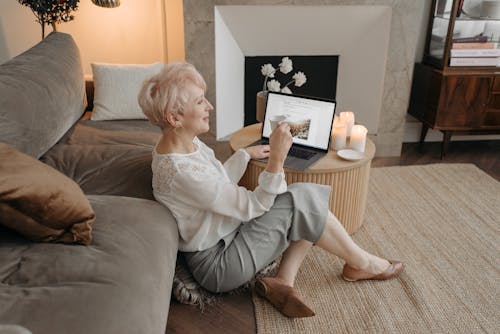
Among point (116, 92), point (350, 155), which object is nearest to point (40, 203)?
point (350, 155)

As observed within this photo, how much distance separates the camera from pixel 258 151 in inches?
78.5

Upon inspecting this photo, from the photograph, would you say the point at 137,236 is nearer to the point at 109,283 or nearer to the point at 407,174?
the point at 109,283

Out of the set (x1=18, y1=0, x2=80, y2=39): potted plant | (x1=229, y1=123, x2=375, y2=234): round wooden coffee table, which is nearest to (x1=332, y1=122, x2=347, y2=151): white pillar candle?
(x1=229, y1=123, x2=375, y2=234): round wooden coffee table

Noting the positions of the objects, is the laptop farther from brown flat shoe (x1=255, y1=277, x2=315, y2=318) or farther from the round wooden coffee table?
brown flat shoe (x1=255, y1=277, x2=315, y2=318)

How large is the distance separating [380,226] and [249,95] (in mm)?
1545

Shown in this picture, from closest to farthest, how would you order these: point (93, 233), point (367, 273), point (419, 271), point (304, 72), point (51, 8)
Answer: point (93, 233) → point (367, 273) → point (419, 271) → point (51, 8) → point (304, 72)

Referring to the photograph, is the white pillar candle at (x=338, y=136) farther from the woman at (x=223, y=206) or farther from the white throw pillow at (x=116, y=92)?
the white throw pillow at (x=116, y=92)

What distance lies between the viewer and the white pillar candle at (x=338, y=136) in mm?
2117

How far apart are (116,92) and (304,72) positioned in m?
1.49

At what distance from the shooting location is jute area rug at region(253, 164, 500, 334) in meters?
1.67

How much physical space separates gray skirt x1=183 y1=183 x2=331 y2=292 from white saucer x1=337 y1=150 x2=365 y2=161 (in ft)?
1.36

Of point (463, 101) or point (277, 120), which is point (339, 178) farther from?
point (463, 101)

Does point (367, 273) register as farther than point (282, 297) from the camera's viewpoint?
Yes

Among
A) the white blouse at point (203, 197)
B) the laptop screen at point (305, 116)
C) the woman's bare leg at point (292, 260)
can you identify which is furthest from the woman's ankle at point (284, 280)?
the laptop screen at point (305, 116)
